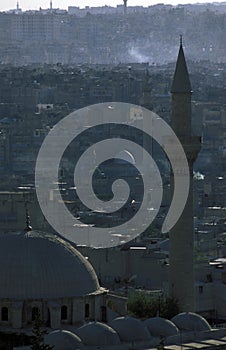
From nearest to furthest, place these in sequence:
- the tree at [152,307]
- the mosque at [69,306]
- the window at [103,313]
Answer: the mosque at [69,306]
the window at [103,313]
the tree at [152,307]

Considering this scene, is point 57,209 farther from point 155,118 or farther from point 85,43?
point 85,43

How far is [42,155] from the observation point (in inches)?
2440

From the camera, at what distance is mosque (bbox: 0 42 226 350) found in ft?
65.2

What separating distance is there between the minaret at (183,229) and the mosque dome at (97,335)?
13.8ft

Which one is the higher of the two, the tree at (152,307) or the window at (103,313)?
the window at (103,313)

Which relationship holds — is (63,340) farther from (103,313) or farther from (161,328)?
(103,313)

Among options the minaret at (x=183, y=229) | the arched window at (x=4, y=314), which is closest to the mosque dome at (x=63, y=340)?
the arched window at (x=4, y=314)

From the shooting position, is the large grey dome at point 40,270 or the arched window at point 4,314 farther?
the large grey dome at point 40,270

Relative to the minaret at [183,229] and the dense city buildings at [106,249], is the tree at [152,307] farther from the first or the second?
the minaret at [183,229]

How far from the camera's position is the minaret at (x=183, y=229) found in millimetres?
24141

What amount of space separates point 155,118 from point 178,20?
320 ft

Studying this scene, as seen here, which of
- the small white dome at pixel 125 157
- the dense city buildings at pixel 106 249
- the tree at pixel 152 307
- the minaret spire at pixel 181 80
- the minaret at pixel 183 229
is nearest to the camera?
the dense city buildings at pixel 106 249

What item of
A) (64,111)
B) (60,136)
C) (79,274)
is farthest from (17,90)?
(79,274)

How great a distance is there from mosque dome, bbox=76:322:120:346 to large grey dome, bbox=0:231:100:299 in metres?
1.48
